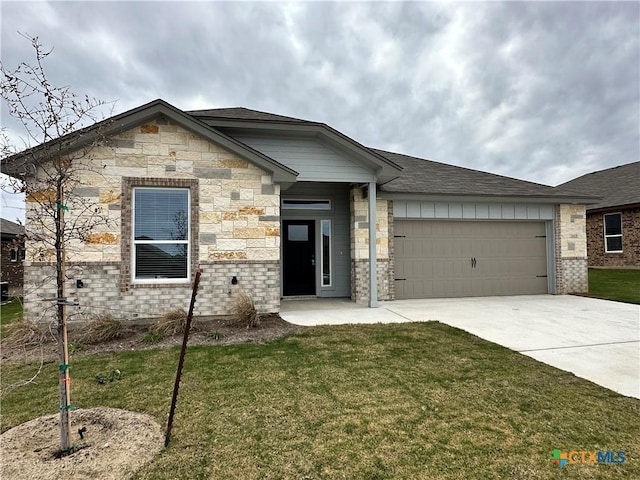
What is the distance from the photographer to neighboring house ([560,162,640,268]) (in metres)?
16.4

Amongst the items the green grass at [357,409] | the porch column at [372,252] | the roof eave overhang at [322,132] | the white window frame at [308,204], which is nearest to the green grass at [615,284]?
the porch column at [372,252]

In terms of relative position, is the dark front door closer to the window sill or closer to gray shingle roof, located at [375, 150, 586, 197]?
gray shingle roof, located at [375, 150, 586, 197]

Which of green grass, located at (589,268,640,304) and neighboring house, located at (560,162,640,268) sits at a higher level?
neighboring house, located at (560,162,640,268)

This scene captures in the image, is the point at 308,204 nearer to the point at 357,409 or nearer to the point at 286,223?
the point at 286,223

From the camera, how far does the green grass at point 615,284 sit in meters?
10.5

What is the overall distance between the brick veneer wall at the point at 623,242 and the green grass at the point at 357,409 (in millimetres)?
16357

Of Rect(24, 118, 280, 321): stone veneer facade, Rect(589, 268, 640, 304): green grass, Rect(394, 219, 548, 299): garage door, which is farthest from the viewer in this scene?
Rect(589, 268, 640, 304): green grass

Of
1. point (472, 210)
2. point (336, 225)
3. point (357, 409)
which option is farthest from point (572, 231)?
point (357, 409)

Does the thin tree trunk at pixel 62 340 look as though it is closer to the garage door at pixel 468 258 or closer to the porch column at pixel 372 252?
the porch column at pixel 372 252

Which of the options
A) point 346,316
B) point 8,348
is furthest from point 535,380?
point 8,348

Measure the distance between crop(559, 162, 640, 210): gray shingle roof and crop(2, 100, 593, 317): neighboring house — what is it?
798cm

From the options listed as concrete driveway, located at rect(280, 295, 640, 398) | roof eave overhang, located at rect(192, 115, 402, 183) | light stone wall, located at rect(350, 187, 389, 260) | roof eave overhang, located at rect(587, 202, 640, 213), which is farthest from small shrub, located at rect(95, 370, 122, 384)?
roof eave overhang, located at rect(587, 202, 640, 213)

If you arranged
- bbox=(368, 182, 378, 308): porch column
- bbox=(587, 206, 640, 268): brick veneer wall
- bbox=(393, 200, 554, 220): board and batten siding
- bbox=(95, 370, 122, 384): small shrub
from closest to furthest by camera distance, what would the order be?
bbox=(95, 370, 122, 384): small shrub < bbox=(368, 182, 378, 308): porch column < bbox=(393, 200, 554, 220): board and batten siding < bbox=(587, 206, 640, 268): brick veneer wall

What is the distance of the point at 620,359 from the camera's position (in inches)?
193
